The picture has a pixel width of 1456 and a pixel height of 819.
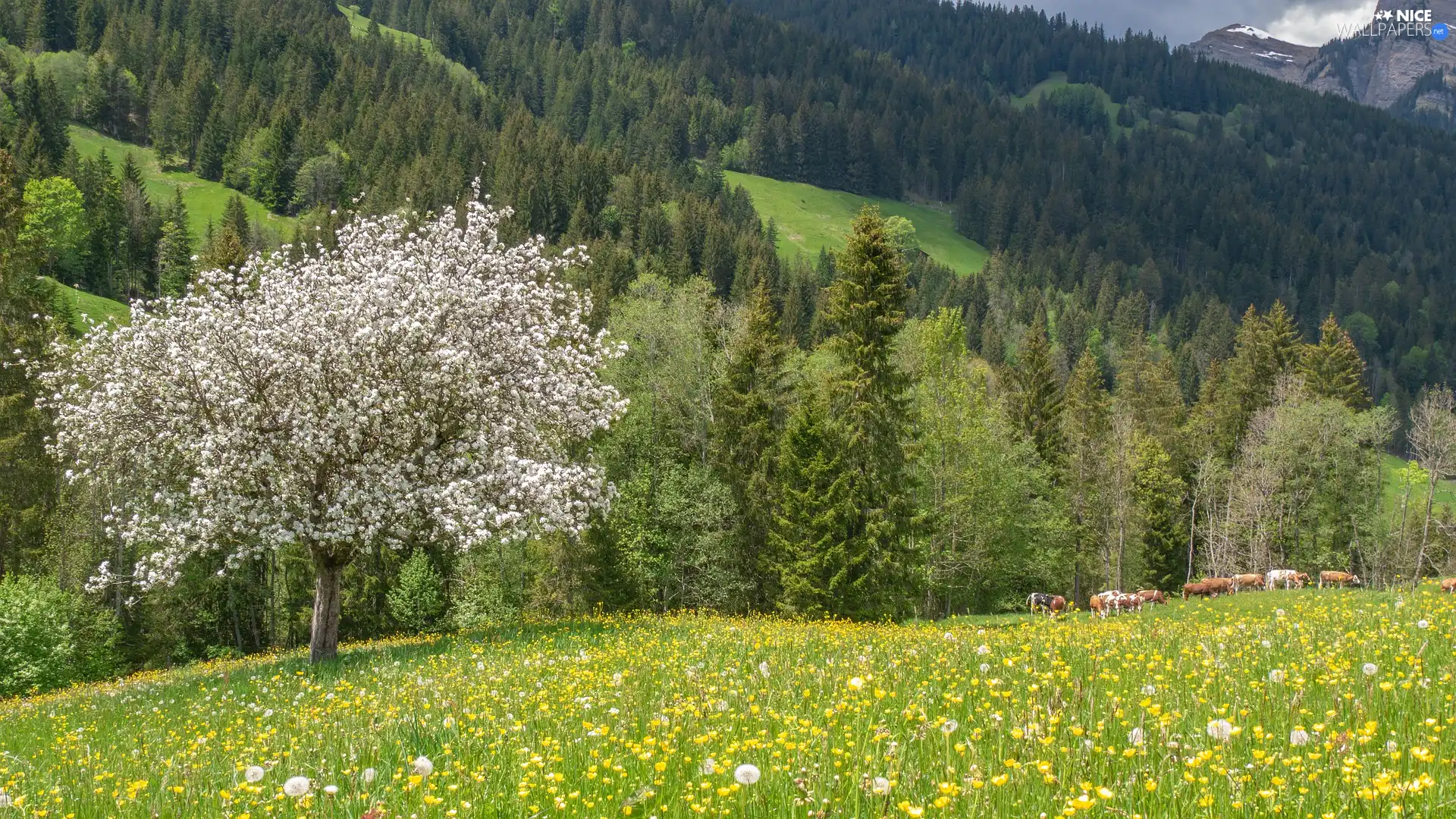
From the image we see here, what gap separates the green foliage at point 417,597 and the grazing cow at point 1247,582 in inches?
1891

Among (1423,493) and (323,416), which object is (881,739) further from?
(1423,493)

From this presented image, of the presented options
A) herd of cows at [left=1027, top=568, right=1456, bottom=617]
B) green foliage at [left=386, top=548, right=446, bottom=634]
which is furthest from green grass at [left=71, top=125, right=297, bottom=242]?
herd of cows at [left=1027, top=568, right=1456, bottom=617]

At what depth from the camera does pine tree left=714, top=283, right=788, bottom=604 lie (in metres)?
49.7

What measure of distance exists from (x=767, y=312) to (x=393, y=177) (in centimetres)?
10840

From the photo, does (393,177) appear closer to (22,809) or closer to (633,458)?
(633,458)

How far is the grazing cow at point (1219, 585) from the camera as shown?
5006 centimetres

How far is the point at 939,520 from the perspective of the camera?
4562 centimetres

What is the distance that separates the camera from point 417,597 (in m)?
53.2

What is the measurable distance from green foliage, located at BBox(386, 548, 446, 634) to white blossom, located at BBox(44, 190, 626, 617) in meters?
33.0

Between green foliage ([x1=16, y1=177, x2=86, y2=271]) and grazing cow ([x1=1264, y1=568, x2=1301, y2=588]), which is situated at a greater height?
green foliage ([x1=16, y1=177, x2=86, y2=271])

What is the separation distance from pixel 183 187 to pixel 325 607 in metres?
154

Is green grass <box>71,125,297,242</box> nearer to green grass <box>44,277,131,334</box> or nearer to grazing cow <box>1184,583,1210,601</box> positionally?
green grass <box>44,277,131,334</box>

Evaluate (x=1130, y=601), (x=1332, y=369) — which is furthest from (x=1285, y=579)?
(x=1332, y=369)

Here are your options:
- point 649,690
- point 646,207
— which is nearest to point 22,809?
point 649,690
